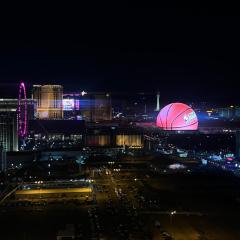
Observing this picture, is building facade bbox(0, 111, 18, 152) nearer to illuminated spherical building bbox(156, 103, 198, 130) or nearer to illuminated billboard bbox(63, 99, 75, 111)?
illuminated spherical building bbox(156, 103, 198, 130)

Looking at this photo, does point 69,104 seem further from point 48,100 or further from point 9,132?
point 9,132

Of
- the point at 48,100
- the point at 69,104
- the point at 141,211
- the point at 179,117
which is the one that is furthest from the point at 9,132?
the point at 69,104

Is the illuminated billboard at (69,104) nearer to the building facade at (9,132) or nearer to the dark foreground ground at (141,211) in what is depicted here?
the building facade at (9,132)

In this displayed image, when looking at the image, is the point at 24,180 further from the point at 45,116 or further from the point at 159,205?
the point at 45,116

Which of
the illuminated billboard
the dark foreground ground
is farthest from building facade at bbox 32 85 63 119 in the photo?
the dark foreground ground

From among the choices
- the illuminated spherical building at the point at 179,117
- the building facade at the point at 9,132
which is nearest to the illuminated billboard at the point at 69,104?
the illuminated spherical building at the point at 179,117

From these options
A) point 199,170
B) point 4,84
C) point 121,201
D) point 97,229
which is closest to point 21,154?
point 199,170
